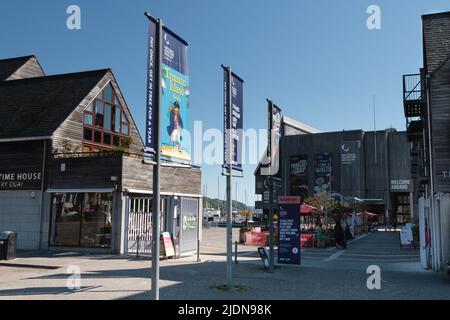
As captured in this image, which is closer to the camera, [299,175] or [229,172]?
[229,172]

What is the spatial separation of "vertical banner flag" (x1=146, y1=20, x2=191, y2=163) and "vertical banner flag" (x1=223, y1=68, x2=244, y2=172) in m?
3.16

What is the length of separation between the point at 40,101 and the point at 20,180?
16.0ft

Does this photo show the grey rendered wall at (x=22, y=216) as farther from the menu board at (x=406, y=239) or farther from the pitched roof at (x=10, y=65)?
the menu board at (x=406, y=239)

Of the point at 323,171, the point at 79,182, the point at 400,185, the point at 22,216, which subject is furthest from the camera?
the point at 323,171

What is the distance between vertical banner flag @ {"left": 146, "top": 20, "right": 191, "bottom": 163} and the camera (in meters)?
7.87

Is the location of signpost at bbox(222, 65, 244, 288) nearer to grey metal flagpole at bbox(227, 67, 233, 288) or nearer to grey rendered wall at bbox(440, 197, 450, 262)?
grey metal flagpole at bbox(227, 67, 233, 288)

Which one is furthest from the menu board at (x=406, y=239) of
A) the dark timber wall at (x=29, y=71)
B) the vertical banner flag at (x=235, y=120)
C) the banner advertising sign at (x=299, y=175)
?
the banner advertising sign at (x=299, y=175)

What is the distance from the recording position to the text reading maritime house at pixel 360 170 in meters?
75.7

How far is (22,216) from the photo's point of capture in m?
22.2

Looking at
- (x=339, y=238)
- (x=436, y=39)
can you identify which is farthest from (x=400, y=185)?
(x=436, y=39)

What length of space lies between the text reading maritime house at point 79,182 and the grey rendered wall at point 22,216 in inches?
1.8

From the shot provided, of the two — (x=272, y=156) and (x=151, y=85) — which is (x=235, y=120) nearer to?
(x=272, y=156)

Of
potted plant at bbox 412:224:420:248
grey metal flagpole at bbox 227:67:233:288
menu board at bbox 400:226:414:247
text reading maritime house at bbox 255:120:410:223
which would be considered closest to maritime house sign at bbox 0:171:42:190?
grey metal flagpole at bbox 227:67:233:288
